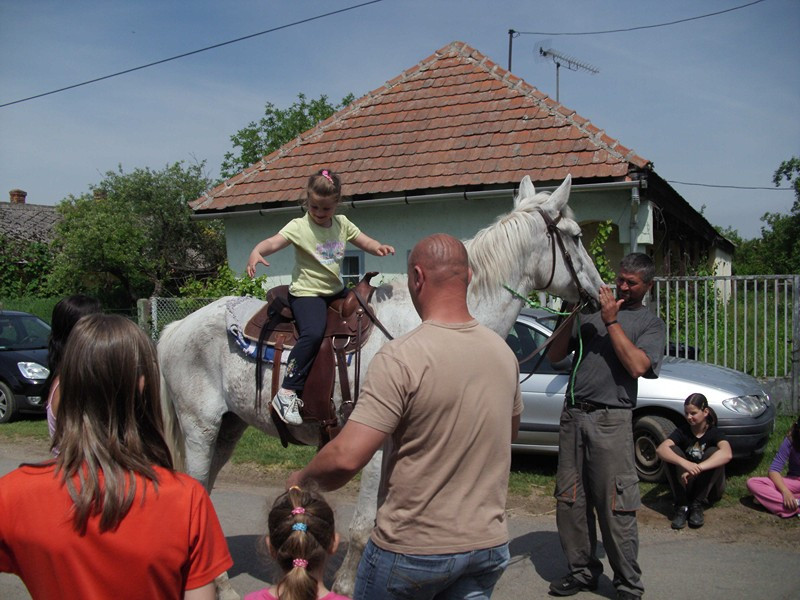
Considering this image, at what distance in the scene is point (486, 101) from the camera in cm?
1364

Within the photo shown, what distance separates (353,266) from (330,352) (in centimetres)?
961

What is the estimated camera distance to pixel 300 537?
A: 2053 mm

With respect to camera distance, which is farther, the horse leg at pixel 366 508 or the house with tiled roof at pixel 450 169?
the house with tiled roof at pixel 450 169

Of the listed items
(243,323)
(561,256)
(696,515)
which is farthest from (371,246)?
(696,515)

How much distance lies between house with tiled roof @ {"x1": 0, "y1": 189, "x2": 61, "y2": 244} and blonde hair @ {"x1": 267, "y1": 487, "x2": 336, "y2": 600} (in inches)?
1057

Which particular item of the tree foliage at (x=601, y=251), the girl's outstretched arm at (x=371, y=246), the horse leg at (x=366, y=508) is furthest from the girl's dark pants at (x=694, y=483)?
the tree foliage at (x=601, y=251)

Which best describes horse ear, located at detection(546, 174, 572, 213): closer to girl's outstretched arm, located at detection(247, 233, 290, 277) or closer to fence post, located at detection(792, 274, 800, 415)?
girl's outstretched arm, located at detection(247, 233, 290, 277)

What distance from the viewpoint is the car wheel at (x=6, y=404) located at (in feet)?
37.0

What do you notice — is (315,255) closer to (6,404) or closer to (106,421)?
(106,421)

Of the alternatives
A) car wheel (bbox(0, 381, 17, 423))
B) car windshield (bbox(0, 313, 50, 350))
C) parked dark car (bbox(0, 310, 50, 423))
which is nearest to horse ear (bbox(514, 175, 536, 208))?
parked dark car (bbox(0, 310, 50, 423))

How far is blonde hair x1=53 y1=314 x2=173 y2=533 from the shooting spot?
1.69 metres

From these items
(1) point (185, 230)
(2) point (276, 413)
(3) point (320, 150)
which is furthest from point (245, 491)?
(1) point (185, 230)

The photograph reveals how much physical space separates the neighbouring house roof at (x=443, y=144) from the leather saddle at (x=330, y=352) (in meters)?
6.93

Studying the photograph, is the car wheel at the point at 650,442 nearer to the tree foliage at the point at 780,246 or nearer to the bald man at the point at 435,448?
the bald man at the point at 435,448
